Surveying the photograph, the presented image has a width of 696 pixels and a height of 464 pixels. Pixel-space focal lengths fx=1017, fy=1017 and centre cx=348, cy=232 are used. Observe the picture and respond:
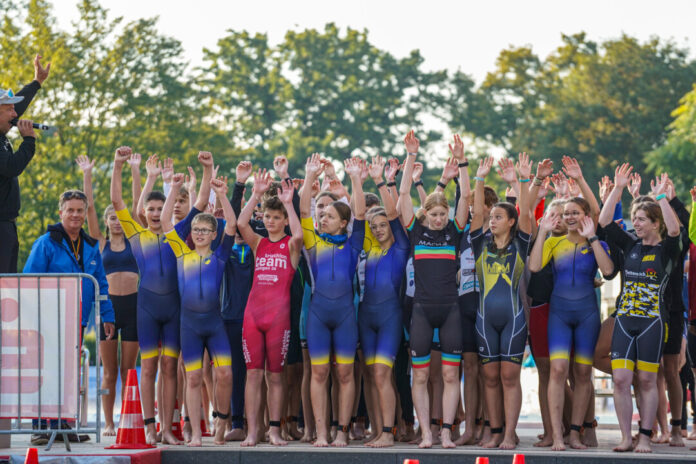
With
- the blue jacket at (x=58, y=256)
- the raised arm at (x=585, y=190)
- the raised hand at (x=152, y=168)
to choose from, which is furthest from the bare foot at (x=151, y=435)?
the raised arm at (x=585, y=190)

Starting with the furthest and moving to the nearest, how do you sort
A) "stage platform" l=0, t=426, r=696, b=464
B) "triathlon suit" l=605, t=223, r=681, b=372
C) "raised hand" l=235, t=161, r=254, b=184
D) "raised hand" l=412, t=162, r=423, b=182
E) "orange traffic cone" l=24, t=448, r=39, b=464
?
"raised hand" l=412, t=162, r=423, b=182, "raised hand" l=235, t=161, r=254, b=184, "triathlon suit" l=605, t=223, r=681, b=372, "stage platform" l=0, t=426, r=696, b=464, "orange traffic cone" l=24, t=448, r=39, b=464

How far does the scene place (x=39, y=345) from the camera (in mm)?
8234

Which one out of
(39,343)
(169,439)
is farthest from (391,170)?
(39,343)

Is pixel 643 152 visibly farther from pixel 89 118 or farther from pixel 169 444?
pixel 169 444

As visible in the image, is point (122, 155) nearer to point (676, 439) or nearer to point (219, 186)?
point (219, 186)

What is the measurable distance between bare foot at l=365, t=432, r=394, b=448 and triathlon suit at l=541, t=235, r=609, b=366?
1616 millimetres

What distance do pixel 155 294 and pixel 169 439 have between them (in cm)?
134

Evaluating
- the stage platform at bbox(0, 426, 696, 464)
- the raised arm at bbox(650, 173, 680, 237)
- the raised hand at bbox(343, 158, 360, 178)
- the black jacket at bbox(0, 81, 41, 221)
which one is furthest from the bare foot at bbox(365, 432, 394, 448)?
the black jacket at bbox(0, 81, 41, 221)

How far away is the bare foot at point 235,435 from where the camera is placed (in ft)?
32.0

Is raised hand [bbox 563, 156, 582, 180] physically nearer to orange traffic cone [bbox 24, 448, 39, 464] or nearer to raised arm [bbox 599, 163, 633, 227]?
raised arm [bbox 599, 163, 633, 227]

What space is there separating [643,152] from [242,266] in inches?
1487


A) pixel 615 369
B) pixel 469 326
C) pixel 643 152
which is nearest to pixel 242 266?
pixel 469 326

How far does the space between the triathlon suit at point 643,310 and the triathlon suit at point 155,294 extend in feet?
13.2

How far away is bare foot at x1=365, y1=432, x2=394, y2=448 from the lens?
8.98 meters
